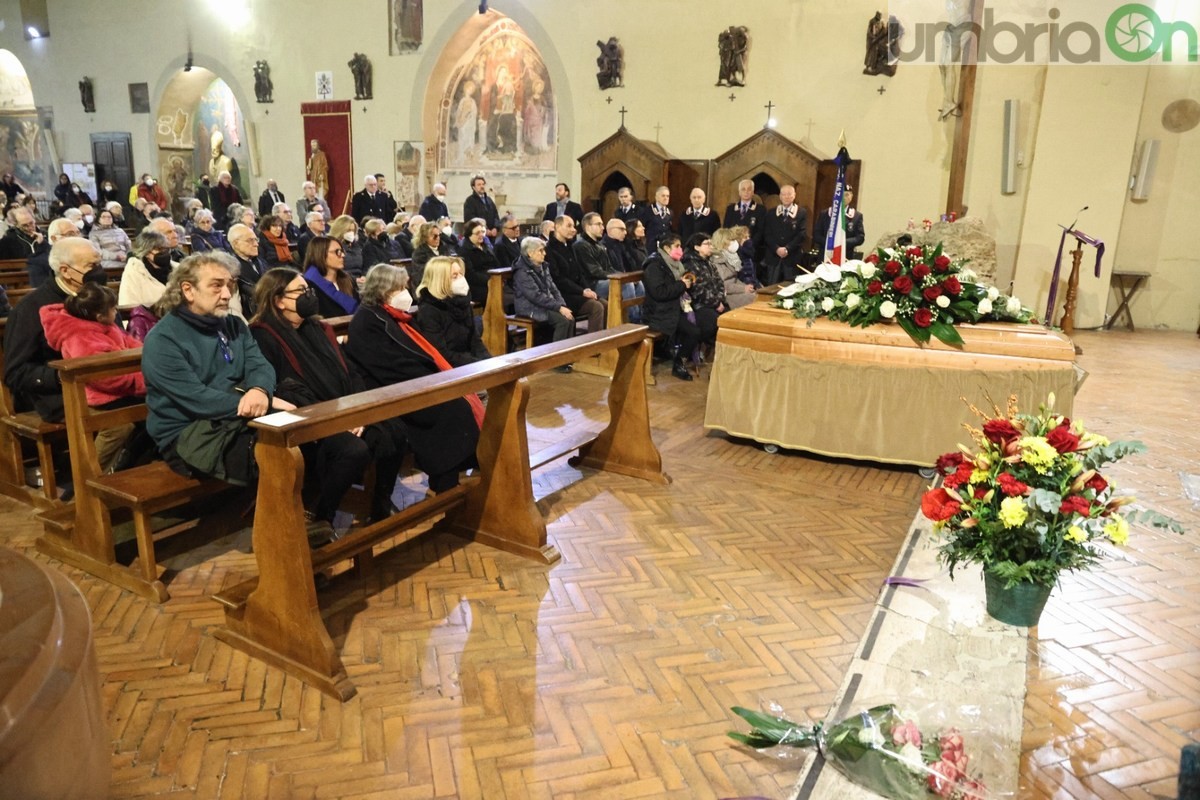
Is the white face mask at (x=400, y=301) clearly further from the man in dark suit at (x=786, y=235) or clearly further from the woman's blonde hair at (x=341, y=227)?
the man in dark suit at (x=786, y=235)

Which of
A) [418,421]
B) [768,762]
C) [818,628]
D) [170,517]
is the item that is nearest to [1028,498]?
[818,628]

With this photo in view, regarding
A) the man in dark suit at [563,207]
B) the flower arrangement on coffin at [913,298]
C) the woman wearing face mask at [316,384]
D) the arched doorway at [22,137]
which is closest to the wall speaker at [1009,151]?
the man in dark suit at [563,207]

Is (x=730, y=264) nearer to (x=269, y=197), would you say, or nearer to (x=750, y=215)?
(x=750, y=215)

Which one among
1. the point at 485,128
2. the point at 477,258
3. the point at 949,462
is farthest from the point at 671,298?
the point at 485,128

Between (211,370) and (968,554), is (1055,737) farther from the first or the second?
(211,370)

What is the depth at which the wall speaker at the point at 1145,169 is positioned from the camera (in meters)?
9.05

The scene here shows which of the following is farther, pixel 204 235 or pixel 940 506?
pixel 204 235

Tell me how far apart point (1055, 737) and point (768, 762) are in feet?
2.89

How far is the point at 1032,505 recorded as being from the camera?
8.24 ft

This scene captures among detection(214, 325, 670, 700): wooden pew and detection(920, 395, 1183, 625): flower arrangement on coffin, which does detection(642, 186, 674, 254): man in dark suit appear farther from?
detection(920, 395, 1183, 625): flower arrangement on coffin

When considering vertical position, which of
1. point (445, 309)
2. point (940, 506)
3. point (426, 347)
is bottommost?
point (940, 506)

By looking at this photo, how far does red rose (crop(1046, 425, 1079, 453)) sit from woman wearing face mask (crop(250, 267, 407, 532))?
256 centimetres

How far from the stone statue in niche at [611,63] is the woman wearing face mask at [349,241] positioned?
5.20m

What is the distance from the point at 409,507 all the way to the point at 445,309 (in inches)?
52.6
